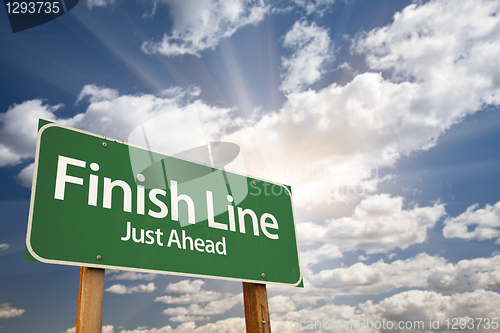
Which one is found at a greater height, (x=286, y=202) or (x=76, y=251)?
(x=286, y=202)

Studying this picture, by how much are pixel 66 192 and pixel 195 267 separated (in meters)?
1.10

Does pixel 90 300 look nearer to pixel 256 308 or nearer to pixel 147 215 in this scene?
pixel 147 215

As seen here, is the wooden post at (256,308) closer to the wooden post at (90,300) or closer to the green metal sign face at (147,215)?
the green metal sign face at (147,215)

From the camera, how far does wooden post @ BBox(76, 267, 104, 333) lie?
2.27 metres

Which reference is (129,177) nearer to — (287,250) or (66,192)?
(66,192)

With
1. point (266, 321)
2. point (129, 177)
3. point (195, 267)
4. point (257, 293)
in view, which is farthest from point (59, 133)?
point (266, 321)

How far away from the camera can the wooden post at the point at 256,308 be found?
325 centimetres

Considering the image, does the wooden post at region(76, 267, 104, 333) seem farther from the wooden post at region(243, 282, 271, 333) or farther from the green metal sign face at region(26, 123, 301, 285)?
the wooden post at region(243, 282, 271, 333)

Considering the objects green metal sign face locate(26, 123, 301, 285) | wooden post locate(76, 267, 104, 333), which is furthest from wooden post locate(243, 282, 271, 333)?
wooden post locate(76, 267, 104, 333)

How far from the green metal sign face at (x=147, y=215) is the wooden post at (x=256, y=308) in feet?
0.40

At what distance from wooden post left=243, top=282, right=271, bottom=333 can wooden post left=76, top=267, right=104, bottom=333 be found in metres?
1.37

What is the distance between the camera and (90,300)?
7.66 feet

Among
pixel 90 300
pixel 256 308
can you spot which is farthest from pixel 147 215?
pixel 256 308

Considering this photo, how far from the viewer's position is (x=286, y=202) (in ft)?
13.0
